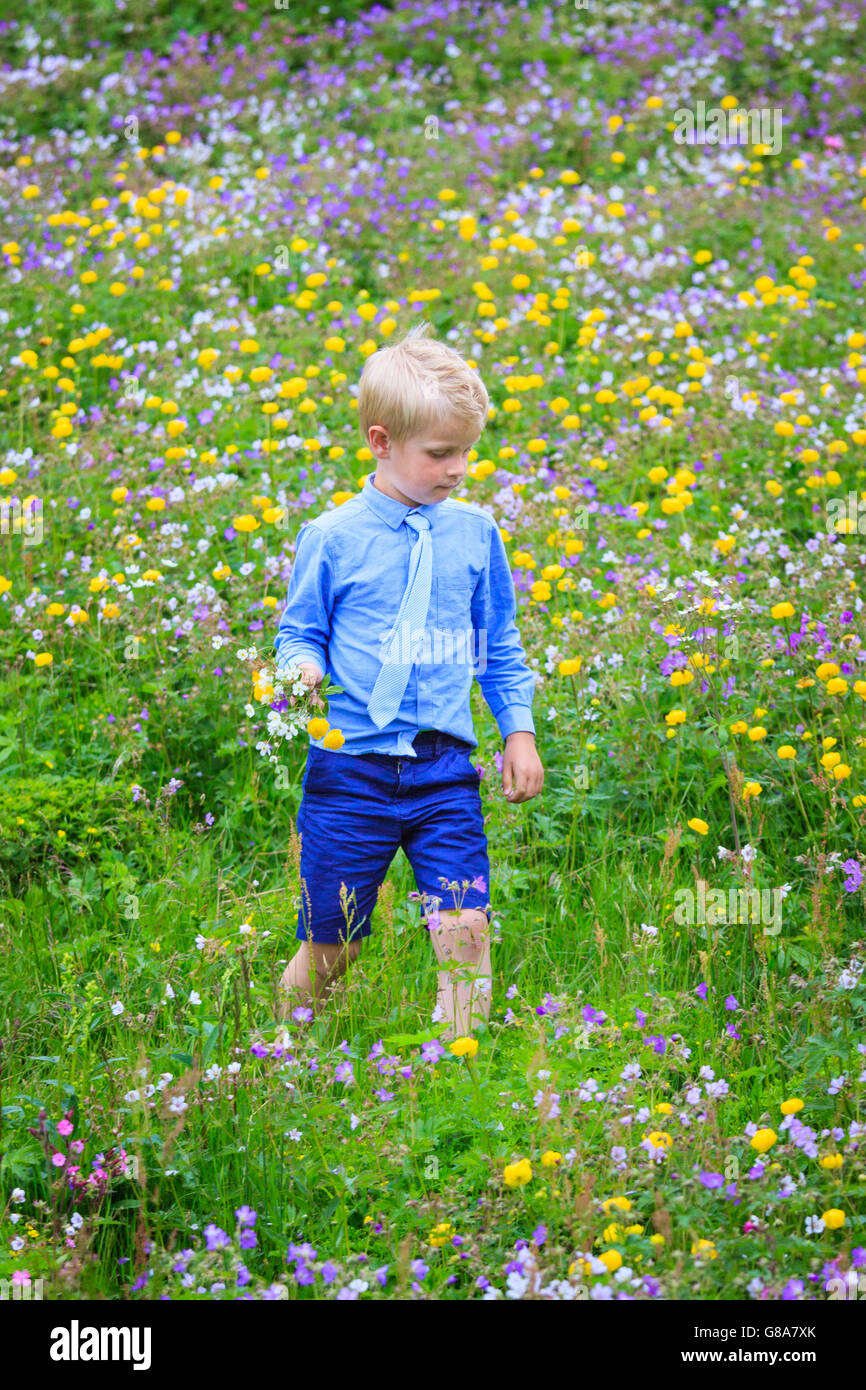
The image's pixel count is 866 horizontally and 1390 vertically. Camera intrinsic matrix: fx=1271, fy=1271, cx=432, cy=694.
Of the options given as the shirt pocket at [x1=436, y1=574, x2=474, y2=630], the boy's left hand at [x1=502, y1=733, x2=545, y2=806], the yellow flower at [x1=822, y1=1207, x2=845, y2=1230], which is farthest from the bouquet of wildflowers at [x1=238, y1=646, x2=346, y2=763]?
the yellow flower at [x1=822, y1=1207, x2=845, y2=1230]

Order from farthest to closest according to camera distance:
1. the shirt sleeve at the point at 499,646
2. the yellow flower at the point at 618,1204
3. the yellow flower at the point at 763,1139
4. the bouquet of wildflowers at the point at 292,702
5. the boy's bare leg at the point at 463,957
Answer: the shirt sleeve at the point at 499,646
the boy's bare leg at the point at 463,957
the bouquet of wildflowers at the point at 292,702
the yellow flower at the point at 763,1139
the yellow flower at the point at 618,1204

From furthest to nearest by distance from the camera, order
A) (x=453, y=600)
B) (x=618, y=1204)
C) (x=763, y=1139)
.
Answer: (x=453, y=600), (x=763, y=1139), (x=618, y=1204)

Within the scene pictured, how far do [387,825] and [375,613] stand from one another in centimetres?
54

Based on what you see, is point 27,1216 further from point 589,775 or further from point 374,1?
point 374,1

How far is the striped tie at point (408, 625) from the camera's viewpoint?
3154 millimetres

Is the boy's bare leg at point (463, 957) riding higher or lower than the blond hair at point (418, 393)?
lower

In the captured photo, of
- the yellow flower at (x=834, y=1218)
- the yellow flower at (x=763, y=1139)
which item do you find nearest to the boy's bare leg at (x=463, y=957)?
the yellow flower at (x=763, y=1139)

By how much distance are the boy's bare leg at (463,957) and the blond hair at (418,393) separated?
1.17 m

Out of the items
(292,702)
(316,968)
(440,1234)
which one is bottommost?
(440,1234)

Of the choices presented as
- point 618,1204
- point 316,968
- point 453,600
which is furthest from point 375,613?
point 618,1204

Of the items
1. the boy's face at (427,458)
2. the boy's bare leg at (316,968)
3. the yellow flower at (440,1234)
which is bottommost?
the yellow flower at (440,1234)

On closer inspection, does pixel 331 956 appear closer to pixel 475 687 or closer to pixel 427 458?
pixel 427 458

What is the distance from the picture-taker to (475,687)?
4.57 m

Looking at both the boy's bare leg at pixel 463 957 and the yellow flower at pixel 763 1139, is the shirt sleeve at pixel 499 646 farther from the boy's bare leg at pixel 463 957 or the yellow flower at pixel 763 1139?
the yellow flower at pixel 763 1139
